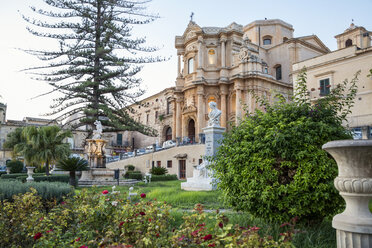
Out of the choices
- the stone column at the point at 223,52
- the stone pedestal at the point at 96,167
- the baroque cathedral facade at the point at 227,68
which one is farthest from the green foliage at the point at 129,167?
the stone column at the point at 223,52

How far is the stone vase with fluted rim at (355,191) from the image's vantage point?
284 cm

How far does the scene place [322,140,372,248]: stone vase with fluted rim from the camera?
284cm

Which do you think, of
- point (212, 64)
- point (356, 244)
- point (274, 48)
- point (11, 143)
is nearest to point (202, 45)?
point (212, 64)

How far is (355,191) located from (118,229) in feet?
9.34

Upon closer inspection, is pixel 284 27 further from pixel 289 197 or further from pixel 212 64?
pixel 289 197

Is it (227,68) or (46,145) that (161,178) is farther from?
(227,68)

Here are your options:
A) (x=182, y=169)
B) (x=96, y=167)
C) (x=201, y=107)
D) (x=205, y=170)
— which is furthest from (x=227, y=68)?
(x=205, y=170)

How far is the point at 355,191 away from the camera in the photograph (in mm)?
2924

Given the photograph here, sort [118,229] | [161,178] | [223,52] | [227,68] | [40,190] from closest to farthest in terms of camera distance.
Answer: [118,229]
[40,190]
[161,178]
[227,68]
[223,52]

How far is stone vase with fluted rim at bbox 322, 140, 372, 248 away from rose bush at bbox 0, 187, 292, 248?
611mm

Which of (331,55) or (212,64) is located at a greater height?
(212,64)

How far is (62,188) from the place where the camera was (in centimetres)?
721

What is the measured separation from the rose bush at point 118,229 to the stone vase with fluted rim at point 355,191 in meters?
0.61

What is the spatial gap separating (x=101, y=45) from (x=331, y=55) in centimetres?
1960
